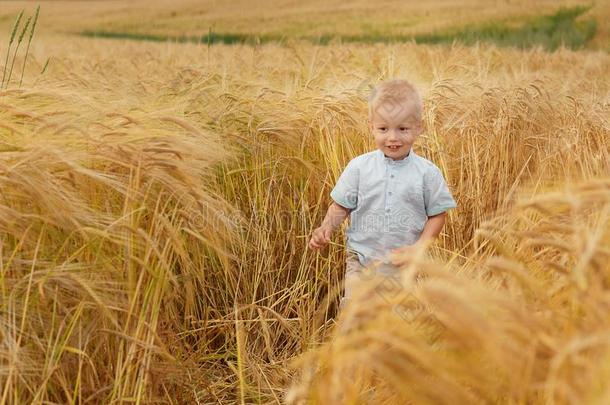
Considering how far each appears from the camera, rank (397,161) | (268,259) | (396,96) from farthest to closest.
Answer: (268,259), (397,161), (396,96)

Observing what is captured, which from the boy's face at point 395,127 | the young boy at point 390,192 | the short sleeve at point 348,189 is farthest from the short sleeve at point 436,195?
the short sleeve at point 348,189

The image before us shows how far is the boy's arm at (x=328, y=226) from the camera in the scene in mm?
2172

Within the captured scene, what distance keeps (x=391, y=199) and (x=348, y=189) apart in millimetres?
144

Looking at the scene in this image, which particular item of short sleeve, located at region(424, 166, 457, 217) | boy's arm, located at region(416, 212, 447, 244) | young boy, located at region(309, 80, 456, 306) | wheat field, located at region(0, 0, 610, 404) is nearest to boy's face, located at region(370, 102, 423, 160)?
young boy, located at region(309, 80, 456, 306)

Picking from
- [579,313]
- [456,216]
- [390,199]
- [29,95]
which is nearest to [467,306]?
[579,313]

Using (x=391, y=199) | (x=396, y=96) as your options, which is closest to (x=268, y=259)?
(x=391, y=199)

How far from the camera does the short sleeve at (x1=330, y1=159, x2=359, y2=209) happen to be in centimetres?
232

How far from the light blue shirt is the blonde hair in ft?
0.54

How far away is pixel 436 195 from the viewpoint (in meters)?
2.25

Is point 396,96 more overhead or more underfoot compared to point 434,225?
more overhead

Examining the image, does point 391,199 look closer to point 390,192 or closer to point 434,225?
point 390,192

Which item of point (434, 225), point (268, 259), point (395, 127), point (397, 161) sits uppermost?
point (395, 127)

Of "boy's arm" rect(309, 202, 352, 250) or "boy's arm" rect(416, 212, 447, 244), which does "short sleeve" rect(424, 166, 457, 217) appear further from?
"boy's arm" rect(309, 202, 352, 250)

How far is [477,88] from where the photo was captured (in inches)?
147
